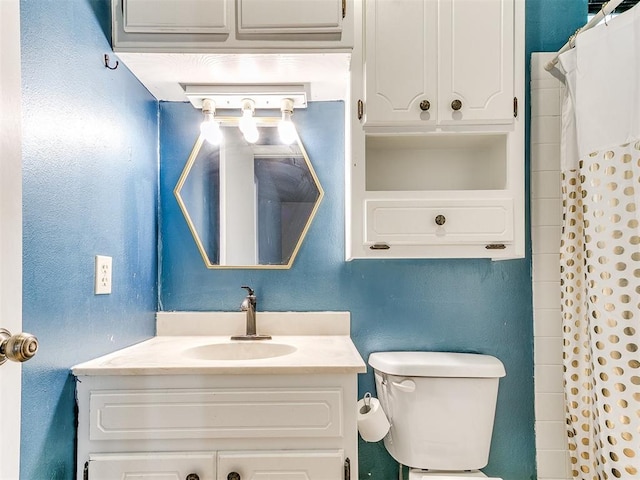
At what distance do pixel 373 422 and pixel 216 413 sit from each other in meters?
0.56

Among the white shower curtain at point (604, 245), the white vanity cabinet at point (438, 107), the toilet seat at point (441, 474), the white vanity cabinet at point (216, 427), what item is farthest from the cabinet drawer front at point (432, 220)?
the toilet seat at point (441, 474)

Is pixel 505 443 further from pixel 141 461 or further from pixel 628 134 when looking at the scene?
pixel 141 461

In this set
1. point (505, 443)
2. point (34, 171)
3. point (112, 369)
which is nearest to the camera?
point (34, 171)

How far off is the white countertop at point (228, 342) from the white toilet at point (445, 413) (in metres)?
0.26

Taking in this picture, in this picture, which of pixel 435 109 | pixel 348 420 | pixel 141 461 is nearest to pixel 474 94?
pixel 435 109

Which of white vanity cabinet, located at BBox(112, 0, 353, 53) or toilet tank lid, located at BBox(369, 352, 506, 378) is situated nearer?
white vanity cabinet, located at BBox(112, 0, 353, 53)

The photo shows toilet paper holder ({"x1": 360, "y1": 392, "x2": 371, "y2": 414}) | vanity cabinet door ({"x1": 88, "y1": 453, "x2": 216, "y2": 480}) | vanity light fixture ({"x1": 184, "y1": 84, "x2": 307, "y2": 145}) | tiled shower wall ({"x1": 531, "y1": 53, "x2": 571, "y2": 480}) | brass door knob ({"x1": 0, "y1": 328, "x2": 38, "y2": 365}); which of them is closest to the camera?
brass door knob ({"x1": 0, "y1": 328, "x2": 38, "y2": 365})

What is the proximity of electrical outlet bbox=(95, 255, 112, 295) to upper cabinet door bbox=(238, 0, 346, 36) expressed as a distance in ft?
2.53

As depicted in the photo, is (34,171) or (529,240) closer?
(34,171)

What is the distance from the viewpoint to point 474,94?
59.4 inches

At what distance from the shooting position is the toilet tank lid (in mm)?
1544

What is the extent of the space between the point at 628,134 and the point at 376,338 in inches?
41.6

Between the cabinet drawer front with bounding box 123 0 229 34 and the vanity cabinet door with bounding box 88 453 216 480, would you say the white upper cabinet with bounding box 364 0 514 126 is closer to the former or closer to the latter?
the cabinet drawer front with bounding box 123 0 229 34

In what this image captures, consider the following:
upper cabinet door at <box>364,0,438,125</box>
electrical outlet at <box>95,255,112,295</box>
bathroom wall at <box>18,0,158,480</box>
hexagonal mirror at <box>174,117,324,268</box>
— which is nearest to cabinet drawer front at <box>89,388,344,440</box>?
bathroom wall at <box>18,0,158,480</box>
